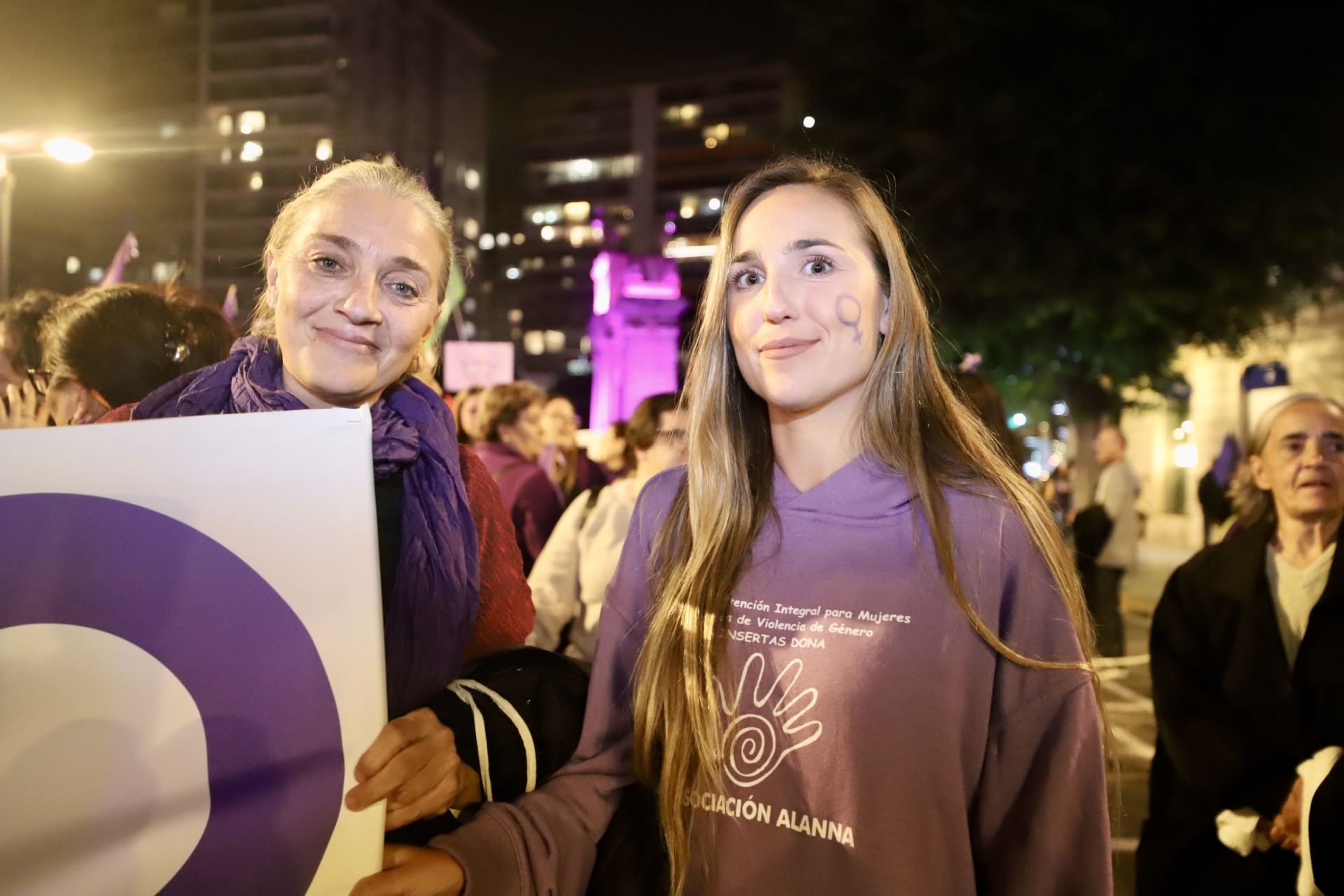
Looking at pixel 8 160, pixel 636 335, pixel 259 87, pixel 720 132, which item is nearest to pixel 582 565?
pixel 8 160

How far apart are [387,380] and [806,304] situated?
0.85 metres

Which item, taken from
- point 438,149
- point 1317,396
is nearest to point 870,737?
point 1317,396

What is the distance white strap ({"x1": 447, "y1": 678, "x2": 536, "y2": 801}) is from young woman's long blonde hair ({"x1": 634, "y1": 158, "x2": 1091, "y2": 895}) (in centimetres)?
21

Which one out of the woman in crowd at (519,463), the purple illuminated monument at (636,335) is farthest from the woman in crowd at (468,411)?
the purple illuminated monument at (636,335)

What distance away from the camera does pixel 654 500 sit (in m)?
1.81

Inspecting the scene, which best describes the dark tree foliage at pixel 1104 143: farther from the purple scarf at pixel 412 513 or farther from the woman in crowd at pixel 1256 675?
the purple scarf at pixel 412 513

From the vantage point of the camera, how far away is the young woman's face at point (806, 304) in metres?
1.56

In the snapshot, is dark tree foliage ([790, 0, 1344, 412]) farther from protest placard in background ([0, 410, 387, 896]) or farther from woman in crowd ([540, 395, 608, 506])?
protest placard in background ([0, 410, 387, 896])

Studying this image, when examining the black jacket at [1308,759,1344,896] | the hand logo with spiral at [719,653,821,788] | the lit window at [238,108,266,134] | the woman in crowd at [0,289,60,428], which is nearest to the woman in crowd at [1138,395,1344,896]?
the black jacket at [1308,759,1344,896]

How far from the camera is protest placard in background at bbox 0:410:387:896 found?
1.02 metres

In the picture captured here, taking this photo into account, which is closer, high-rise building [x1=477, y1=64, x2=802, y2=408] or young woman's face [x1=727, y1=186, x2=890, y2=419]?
young woman's face [x1=727, y1=186, x2=890, y2=419]

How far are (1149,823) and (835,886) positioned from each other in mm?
2249

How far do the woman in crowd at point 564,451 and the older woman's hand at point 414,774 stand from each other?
4.97 metres

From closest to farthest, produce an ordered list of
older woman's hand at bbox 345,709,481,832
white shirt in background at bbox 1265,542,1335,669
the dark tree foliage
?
older woman's hand at bbox 345,709,481,832
white shirt in background at bbox 1265,542,1335,669
the dark tree foliage
